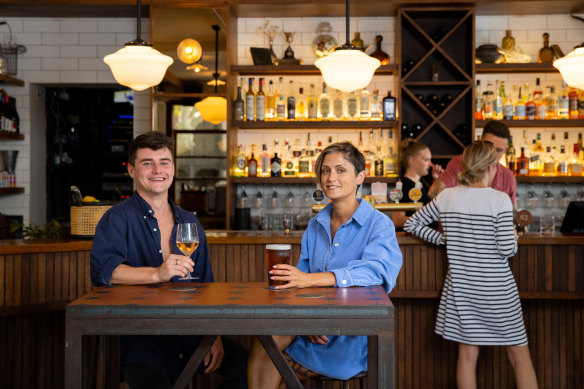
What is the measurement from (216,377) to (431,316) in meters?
1.28

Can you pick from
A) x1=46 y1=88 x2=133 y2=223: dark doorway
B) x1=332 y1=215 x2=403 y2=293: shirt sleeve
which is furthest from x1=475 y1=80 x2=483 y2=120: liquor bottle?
x1=46 y1=88 x2=133 y2=223: dark doorway

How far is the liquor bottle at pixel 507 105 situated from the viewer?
5234 millimetres

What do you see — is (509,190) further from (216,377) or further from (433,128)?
(216,377)

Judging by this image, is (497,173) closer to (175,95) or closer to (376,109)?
(376,109)

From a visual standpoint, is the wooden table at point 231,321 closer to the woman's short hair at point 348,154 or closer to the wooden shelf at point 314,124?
the woman's short hair at point 348,154

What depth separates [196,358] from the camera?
182 centimetres

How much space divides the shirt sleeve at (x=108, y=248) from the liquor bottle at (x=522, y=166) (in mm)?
4051

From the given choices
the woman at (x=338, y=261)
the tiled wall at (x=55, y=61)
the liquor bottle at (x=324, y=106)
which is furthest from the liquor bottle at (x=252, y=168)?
the woman at (x=338, y=261)

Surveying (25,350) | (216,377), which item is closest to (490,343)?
(216,377)

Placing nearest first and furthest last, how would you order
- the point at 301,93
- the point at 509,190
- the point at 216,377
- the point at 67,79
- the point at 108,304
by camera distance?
the point at 108,304, the point at 216,377, the point at 509,190, the point at 301,93, the point at 67,79

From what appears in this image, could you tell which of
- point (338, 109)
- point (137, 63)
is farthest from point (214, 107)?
point (137, 63)

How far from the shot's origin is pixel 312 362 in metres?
2.06

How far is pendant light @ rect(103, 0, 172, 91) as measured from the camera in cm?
314

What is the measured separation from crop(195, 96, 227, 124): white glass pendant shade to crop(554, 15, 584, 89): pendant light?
9.57 feet
